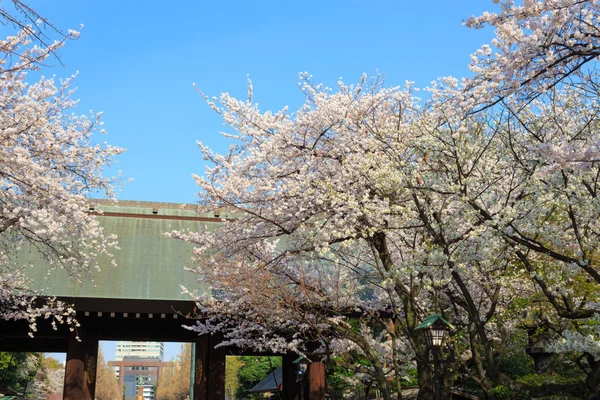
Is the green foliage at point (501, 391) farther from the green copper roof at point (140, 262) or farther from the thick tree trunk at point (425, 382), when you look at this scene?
the green copper roof at point (140, 262)

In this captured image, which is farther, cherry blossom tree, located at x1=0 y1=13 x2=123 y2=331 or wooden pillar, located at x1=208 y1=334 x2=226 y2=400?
wooden pillar, located at x1=208 y1=334 x2=226 y2=400

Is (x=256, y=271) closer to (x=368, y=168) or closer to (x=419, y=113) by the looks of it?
(x=368, y=168)

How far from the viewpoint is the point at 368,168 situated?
823 cm

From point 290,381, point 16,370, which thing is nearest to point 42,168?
point 290,381

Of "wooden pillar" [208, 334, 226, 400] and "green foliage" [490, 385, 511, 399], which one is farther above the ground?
"wooden pillar" [208, 334, 226, 400]

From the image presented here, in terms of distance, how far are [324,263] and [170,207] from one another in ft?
20.8

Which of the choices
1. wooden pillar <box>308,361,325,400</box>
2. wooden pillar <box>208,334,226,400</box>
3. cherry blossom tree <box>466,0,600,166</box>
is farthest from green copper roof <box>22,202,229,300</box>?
cherry blossom tree <box>466,0,600,166</box>

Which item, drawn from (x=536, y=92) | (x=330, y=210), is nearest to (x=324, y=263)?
(x=330, y=210)

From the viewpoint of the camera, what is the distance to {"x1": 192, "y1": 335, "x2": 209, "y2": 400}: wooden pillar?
12.9 m

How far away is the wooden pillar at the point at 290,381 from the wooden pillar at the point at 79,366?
455cm

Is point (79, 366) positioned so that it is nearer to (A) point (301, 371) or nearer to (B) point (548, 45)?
(A) point (301, 371)

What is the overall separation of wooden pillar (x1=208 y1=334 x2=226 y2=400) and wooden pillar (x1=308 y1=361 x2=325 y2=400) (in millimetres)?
1858

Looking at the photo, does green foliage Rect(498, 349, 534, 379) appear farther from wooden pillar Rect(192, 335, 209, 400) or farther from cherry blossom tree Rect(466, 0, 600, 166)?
cherry blossom tree Rect(466, 0, 600, 166)

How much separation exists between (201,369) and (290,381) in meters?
2.70
